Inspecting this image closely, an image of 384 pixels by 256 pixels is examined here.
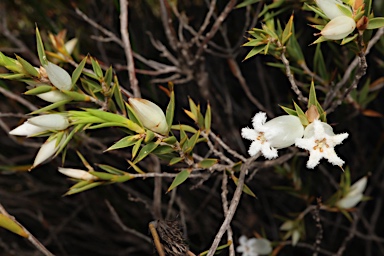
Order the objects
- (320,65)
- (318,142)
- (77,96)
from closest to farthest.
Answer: (318,142) → (77,96) → (320,65)

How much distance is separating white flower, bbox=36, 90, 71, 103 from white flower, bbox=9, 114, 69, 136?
0.13 ft

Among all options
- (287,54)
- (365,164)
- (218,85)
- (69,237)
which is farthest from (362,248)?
(69,237)

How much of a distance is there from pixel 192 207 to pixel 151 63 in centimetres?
49

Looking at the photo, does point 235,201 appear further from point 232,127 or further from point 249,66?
point 249,66

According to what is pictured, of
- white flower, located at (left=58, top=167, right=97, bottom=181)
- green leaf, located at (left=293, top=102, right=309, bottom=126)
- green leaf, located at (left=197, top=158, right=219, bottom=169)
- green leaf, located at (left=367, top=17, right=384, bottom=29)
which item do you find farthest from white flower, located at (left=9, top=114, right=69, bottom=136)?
green leaf, located at (left=367, top=17, right=384, bottom=29)

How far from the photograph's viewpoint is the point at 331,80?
3.48ft

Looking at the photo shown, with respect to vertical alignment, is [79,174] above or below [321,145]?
below

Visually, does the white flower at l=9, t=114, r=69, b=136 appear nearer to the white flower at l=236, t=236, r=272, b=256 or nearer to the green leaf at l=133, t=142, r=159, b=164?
the green leaf at l=133, t=142, r=159, b=164

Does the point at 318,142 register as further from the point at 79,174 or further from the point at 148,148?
the point at 79,174

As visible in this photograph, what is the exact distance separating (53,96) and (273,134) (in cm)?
33

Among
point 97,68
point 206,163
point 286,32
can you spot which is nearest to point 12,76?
point 97,68

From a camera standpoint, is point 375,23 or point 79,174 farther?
point 79,174

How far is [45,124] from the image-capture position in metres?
0.76

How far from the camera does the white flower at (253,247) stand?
3.71ft
